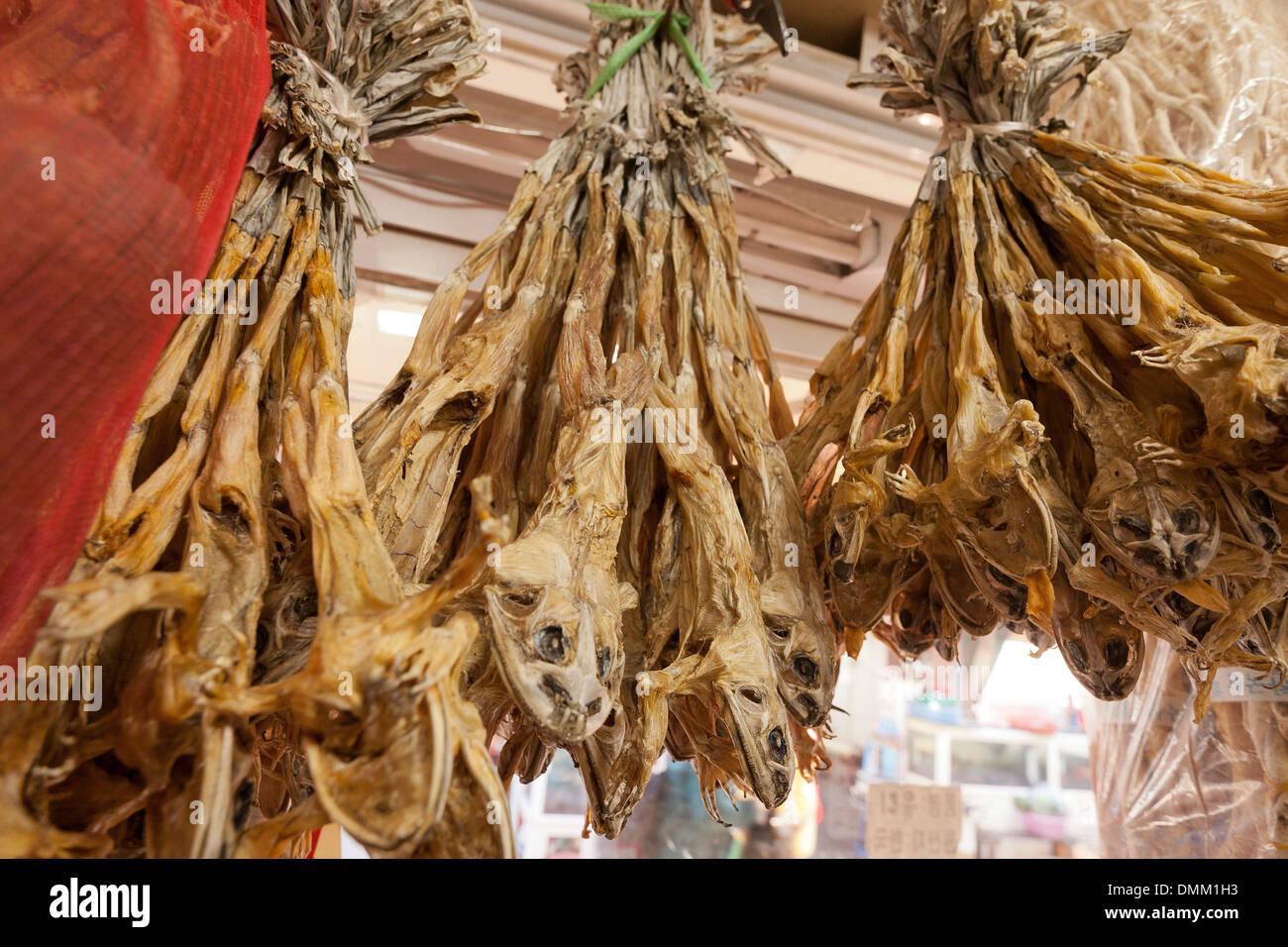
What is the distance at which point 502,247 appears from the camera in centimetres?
76

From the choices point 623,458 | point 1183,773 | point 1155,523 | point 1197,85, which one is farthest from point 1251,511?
point 1197,85

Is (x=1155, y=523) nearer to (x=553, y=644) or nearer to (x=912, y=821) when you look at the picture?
(x=553, y=644)

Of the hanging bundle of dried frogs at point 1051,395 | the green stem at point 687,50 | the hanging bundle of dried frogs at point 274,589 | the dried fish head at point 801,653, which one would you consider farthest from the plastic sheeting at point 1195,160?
the hanging bundle of dried frogs at point 274,589

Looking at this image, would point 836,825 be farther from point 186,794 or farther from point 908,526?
point 186,794

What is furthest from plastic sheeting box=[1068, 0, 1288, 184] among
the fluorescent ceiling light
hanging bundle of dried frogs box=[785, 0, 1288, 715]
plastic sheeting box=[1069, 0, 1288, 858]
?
the fluorescent ceiling light

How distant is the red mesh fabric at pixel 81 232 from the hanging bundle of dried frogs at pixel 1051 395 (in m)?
0.48

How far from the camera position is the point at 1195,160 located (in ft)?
2.81

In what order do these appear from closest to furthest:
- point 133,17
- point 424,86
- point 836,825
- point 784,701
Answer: point 133,17
point 784,701
point 424,86
point 836,825

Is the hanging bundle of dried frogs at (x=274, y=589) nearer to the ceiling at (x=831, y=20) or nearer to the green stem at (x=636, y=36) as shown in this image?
the green stem at (x=636, y=36)

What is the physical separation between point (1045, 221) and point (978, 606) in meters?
0.35

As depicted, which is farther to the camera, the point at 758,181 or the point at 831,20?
the point at 831,20

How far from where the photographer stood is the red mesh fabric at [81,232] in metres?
0.41

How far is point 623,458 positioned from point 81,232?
335 mm

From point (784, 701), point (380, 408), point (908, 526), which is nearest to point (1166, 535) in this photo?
point (908, 526)
